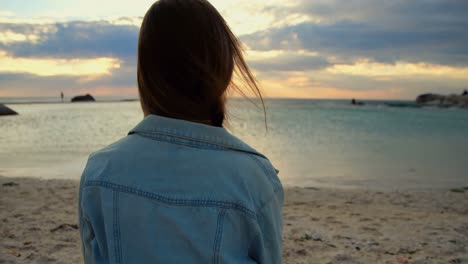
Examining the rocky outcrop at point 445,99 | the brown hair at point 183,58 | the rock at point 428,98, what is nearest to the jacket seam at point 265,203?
the brown hair at point 183,58

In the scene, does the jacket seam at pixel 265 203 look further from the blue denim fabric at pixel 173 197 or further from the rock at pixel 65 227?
the rock at pixel 65 227

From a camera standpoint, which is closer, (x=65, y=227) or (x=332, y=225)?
(x=65, y=227)

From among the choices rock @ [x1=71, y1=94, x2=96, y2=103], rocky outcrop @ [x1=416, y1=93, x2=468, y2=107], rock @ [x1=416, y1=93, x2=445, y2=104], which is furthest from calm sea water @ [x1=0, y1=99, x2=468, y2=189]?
rock @ [x1=71, y1=94, x2=96, y2=103]

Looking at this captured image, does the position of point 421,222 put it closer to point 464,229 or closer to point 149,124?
point 464,229

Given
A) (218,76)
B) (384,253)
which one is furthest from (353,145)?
(218,76)

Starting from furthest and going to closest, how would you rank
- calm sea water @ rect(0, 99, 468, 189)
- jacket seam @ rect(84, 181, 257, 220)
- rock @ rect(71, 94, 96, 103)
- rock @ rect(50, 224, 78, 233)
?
rock @ rect(71, 94, 96, 103), calm sea water @ rect(0, 99, 468, 189), rock @ rect(50, 224, 78, 233), jacket seam @ rect(84, 181, 257, 220)

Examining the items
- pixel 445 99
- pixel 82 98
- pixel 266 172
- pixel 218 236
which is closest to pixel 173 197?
pixel 218 236

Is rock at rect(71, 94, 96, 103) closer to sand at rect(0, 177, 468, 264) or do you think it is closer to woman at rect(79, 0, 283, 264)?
sand at rect(0, 177, 468, 264)

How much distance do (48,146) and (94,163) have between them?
13.3 m

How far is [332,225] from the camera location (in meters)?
5.04

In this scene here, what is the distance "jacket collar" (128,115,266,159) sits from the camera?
42.6 inches

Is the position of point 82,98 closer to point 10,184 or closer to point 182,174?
point 10,184

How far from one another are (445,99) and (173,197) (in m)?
67.5

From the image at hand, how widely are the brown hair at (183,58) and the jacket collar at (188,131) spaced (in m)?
0.04
